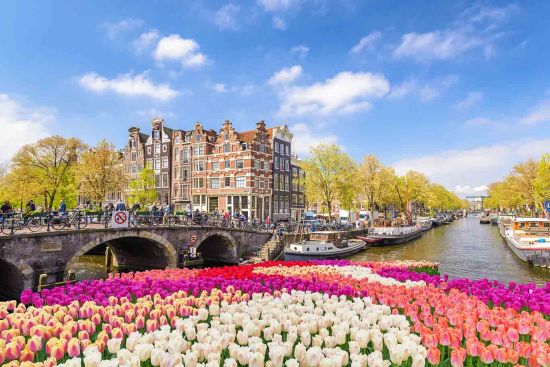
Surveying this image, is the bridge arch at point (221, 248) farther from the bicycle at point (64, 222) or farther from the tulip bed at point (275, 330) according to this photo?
the tulip bed at point (275, 330)

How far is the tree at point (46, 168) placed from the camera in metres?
41.3

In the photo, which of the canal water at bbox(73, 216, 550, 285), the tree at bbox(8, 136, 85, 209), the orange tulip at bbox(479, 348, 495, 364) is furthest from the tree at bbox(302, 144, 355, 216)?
the orange tulip at bbox(479, 348, 495, 364)

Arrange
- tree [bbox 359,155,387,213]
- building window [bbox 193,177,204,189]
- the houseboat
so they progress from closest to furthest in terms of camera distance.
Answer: the houseboat
building window [bbox 193,177,204,189]
tree [bbox 359,155,387,213]

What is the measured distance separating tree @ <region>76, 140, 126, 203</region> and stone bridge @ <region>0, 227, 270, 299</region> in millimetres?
7558

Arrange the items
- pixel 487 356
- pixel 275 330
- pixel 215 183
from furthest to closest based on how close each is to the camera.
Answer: pixel 215 183
pixel 275 330
pixel 487 356

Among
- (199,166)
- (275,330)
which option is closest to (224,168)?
(199,166)

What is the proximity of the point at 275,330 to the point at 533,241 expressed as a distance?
3446cm

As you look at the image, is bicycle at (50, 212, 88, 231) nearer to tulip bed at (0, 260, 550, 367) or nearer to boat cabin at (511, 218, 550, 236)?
tulip bed at (0, 260, 550, 367)

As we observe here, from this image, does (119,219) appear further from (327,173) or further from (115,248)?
(327,173)

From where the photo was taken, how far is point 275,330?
17.1 ft

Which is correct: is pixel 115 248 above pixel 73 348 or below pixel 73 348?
below

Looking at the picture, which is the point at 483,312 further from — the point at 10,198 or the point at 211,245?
the point at 10,198

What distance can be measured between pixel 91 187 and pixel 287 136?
93.7 feet

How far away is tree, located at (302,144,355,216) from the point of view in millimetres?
49750
